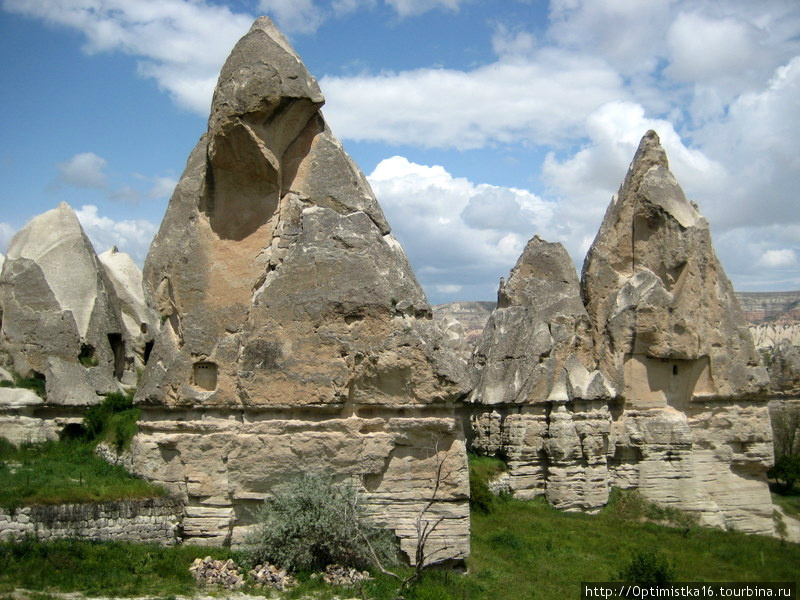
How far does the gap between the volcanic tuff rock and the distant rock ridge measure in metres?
8.32

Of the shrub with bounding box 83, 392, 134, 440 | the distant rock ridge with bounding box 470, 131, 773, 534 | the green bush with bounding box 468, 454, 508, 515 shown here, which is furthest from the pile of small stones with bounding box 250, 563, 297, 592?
the distant rock ridge with bounding box 470, 131, 773, 534

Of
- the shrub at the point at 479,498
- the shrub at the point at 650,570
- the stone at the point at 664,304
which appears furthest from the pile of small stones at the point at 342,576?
the stone at the point at 664,304

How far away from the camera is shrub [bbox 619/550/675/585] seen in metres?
13.7

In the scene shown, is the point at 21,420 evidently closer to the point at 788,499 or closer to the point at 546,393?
the point at 546,393

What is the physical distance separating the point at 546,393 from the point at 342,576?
9.90 meters

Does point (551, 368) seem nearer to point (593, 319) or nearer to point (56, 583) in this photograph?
point (593, 319)

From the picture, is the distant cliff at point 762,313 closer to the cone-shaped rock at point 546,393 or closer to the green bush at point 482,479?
the cone-shaped rock at point 546,393

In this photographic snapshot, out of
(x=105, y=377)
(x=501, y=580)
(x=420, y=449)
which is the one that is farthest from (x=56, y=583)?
(x=105, y=377)

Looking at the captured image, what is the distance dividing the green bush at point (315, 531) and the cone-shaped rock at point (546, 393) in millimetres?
8659

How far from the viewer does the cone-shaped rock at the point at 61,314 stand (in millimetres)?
17984

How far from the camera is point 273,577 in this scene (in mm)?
11414

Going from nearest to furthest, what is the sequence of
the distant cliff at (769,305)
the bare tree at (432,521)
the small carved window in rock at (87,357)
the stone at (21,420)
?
the bare tree at (432,521) < the stone at (21,420) < the small carved window in rock at (87,357) < the distant cliff at (769,305)

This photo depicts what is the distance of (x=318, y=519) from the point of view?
38.3 feet

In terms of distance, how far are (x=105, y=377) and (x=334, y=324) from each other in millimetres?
8041
